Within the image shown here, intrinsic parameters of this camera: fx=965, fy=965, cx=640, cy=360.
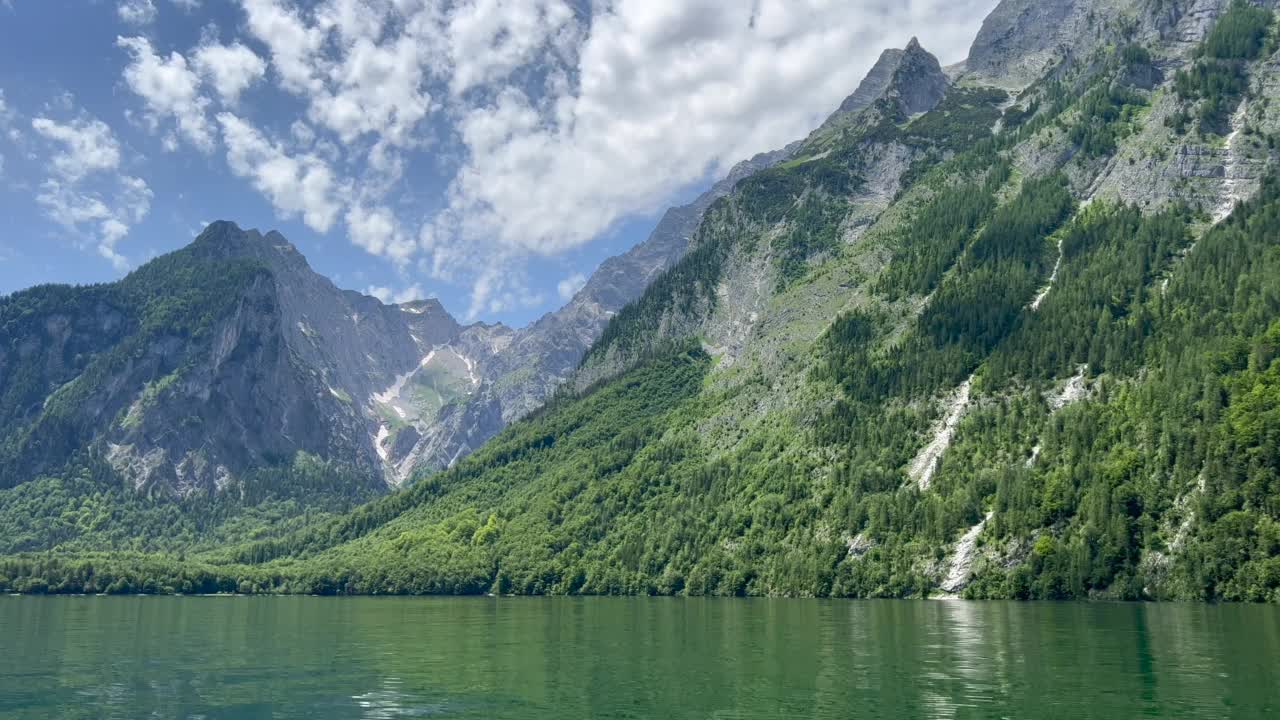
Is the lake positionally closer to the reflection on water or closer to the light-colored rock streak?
the reflection on water

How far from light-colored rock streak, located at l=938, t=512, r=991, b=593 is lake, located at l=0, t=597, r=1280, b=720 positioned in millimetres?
46596

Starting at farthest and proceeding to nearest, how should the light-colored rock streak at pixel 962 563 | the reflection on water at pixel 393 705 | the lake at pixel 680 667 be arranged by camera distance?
the light-colored rock streak at pixel 962 563, the lake at pixel 680 667, the reflection on water at pixel 393 705

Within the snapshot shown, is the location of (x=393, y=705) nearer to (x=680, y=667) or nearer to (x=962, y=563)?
(x=680, y=667)

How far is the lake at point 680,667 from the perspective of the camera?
5500 cm

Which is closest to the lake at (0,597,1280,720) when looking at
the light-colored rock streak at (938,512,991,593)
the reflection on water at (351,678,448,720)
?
the reflection on water at (351,678,448,720)

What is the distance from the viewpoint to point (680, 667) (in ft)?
241

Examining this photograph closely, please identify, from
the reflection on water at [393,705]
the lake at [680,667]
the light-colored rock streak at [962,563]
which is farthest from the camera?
the light-colored rock streak at [962,563]

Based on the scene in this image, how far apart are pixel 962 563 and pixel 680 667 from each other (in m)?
122

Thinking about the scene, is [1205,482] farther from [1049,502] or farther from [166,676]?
[166,676]

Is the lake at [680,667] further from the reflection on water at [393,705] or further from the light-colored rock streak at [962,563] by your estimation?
the light-colored rock streak at [962,563]

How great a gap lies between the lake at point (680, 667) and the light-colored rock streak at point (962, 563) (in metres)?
46.6

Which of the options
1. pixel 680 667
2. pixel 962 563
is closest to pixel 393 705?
pixel 680 667

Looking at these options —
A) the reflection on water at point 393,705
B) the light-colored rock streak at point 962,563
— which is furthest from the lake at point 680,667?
the light-colored rock streak at point 962,563

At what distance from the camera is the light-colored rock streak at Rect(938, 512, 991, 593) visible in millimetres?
177625
